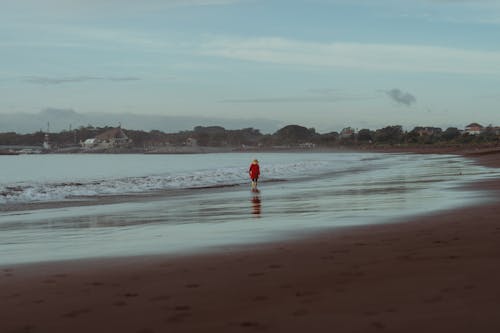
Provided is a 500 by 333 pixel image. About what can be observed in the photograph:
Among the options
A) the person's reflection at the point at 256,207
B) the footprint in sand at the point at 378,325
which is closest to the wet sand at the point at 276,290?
the footprint in sand at the point at 378,325

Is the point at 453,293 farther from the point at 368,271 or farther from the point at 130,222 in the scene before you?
the point at 130,222

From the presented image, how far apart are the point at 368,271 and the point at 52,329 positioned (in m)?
3.42

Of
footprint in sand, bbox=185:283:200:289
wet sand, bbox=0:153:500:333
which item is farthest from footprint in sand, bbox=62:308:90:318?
footprint in sand, bbox=185:283:200:289

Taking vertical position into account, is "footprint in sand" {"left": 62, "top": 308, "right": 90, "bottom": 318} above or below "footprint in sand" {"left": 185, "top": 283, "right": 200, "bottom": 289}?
below

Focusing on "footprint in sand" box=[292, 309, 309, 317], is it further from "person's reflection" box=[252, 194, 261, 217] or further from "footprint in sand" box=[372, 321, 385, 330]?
"person's reflection" box=[252, 194, 261, 217]

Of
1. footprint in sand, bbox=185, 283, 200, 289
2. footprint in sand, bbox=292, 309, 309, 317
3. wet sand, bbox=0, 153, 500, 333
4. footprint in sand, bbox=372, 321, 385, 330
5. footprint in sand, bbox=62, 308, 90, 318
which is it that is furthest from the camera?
footprint in sand, bbox=185, 283, 200, 289

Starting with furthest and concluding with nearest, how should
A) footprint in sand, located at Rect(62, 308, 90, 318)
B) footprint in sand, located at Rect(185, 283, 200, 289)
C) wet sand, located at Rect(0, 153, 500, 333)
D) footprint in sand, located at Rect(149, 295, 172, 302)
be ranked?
1. footprint in sand, located at Rect(185, 283, 200, 289)
2. footprint in sand, located at Rect(149, 295, 172, 302)
3. footprint in sand, located at Rect(62, 308, 90, 318)
4. wet sand, located at Rect(0, 153, 500, 333)

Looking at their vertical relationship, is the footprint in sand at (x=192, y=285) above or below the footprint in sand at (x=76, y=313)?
above

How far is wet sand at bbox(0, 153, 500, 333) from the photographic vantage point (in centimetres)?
516

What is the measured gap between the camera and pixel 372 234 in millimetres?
10219

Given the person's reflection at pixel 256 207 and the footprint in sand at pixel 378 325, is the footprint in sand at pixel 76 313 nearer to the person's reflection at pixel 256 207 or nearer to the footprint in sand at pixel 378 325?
the footprint in sand at pixel 378 325

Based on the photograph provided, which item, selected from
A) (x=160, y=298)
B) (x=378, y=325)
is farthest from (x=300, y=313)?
(x=160, y=298)

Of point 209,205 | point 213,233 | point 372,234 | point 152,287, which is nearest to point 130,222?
point 213,233

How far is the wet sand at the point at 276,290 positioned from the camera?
5.16 metres
